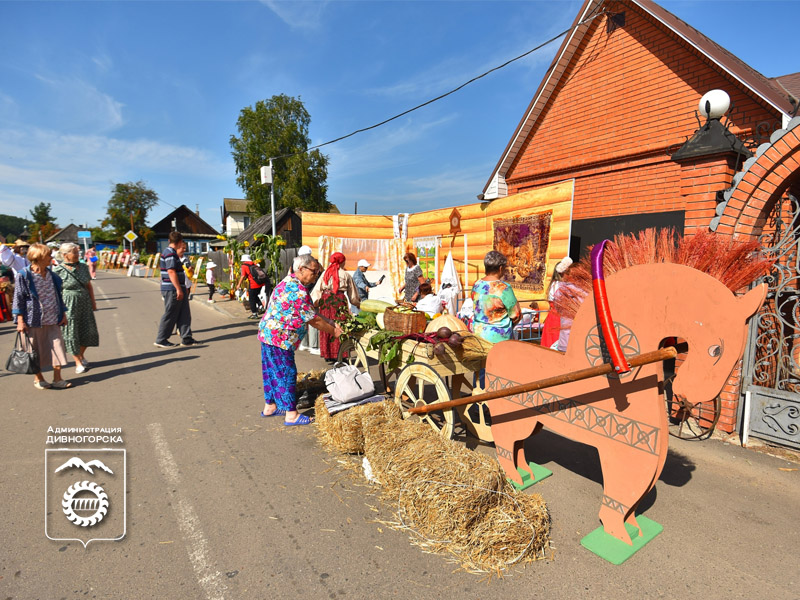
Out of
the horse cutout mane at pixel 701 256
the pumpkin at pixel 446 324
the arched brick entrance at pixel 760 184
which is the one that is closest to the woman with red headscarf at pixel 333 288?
the pumpkin at pixel 446 324

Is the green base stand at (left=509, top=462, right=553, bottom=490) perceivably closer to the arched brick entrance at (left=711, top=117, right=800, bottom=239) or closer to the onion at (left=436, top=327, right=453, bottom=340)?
the onion at (left=436, top=327, right=453, bottom=340)

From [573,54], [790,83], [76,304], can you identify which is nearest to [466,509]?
[76,304]

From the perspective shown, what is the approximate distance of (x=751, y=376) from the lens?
165 inches

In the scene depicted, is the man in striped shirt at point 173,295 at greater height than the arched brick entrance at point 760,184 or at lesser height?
lesser

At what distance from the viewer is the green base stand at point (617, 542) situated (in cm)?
259

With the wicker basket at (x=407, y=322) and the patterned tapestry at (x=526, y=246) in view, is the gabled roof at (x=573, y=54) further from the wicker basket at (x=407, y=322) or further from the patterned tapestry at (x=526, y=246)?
the wicker basket at (x=407, y=322)

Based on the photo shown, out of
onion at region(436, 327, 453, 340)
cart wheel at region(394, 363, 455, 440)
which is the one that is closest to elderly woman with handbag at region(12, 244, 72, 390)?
cart wheel at region(394, 363, 455, 440)

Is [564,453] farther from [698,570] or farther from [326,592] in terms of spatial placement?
[326,592]

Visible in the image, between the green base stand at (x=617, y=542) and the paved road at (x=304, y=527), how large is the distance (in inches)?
2.0

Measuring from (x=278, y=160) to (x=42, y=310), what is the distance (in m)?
33.0

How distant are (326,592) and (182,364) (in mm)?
5896

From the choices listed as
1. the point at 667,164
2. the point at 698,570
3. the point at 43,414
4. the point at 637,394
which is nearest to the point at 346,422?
the point at 637,394

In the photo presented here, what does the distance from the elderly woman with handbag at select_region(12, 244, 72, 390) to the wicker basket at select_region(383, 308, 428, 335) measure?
15.8ft

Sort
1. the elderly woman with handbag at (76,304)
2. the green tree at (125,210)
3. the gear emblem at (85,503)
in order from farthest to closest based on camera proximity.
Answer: the green tree at (125,210) < the elderly woman with handbag at (76,304) < the gear emblem at (85,503)
